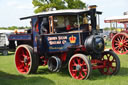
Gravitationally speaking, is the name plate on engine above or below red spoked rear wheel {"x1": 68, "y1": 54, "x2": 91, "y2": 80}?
above

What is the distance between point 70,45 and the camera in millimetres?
7215

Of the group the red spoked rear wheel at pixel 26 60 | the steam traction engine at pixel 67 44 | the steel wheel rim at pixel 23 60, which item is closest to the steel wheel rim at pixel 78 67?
the steam traction engine at pixel 67 44

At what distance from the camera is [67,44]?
7.28 m

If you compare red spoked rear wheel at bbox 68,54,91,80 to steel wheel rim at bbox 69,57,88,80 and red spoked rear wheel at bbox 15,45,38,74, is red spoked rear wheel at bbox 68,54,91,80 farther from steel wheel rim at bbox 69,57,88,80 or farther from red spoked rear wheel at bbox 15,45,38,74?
red spoked rear wheel at bbox 15,45,38,74

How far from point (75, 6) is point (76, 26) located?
24.3m

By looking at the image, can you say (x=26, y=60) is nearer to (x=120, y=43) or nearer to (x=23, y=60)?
(x=23, y=60)

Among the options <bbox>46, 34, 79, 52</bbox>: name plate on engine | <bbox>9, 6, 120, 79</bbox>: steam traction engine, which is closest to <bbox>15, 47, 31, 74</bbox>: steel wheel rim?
<bbox>9, 6, 120, 79</bbox>: steam traction engine

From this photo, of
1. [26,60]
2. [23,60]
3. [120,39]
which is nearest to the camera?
[26,60]

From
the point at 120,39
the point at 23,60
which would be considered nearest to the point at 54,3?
the point at 120,39

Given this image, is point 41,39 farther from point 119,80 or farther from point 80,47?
point 119,80

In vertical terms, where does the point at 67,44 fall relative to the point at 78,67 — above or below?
above

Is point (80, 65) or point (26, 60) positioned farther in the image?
point (26, 60)

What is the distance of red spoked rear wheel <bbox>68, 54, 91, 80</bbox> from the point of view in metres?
6.54

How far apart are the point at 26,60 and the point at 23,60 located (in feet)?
1.96
